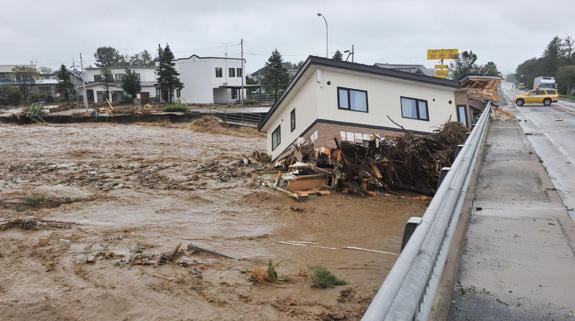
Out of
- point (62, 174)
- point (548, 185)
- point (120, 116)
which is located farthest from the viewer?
point (120, 116)

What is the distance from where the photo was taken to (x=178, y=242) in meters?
10.8

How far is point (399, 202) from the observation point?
15.1m

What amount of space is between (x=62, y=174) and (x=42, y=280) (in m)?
14.8

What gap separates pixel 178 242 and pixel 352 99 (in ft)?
35.1

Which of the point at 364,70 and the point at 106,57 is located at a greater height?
the point at 106,57

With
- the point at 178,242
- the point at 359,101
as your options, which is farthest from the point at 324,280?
the point at 359,101

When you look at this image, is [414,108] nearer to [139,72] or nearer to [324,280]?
[324,280]

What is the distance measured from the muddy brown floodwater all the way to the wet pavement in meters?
2.37

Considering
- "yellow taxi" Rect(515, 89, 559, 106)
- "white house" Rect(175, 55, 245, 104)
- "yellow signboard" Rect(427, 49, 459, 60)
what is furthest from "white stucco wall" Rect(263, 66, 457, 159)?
"white house" Rect(175, 55, 245, 104)

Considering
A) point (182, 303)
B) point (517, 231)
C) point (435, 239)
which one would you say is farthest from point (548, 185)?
point (182, 303)

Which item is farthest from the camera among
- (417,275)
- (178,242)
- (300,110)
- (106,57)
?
(106,57)

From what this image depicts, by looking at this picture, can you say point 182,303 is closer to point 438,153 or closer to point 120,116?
point 438,153

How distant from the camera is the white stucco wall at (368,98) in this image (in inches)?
717

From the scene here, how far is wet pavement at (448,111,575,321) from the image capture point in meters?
2.95
